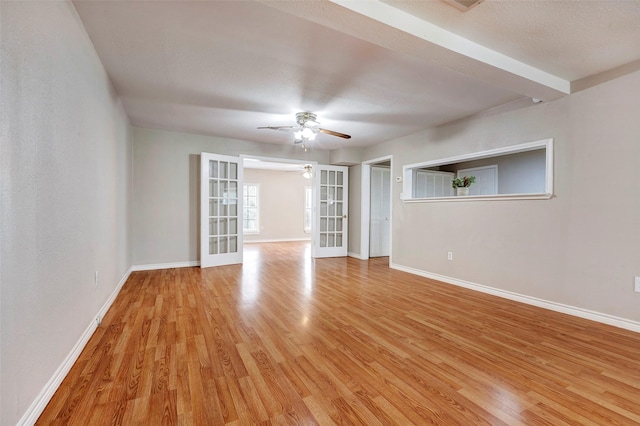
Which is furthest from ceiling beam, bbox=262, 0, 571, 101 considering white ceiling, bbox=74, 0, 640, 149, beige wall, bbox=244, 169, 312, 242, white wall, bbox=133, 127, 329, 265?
beige wall, bbox=244, 169, 312, 242

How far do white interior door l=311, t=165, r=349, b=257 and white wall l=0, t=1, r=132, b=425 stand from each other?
13.9ft

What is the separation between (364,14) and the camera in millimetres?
1755

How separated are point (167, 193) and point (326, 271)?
3.09 m

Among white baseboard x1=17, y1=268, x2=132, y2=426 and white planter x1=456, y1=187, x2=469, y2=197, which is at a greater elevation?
white planter x1=456, y1=187, x2=469, y2=197

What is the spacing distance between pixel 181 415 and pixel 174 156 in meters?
4.54

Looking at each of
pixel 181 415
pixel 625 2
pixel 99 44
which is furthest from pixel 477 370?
pixel 99 44

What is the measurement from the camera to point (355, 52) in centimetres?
240

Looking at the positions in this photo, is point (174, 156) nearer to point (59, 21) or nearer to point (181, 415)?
point (59, 21)

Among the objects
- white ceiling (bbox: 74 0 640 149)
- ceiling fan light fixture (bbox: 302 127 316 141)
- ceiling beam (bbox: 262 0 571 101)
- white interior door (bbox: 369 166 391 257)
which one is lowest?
white interior door (bbox: 369 166 391 257)

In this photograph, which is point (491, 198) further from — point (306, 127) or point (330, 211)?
point (330, 211)

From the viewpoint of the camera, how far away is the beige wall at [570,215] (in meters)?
2.62

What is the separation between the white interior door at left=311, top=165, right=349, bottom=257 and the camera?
6.37m

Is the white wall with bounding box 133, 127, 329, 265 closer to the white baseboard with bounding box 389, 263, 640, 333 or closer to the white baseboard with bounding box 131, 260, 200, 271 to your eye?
the white baseboard with bounding box 131, 260, 200, 271

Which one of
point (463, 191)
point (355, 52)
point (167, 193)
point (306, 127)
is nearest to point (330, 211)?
point (306, 127)
